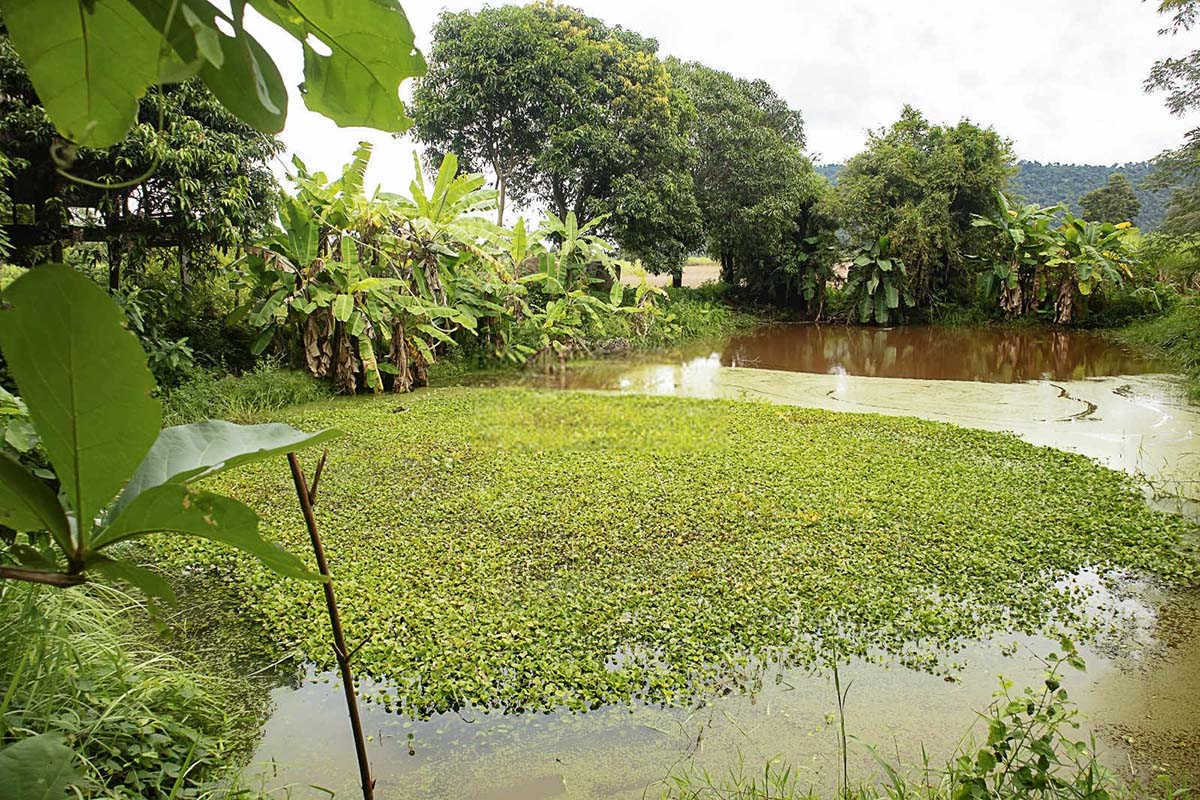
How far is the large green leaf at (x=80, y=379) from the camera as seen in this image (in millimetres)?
253

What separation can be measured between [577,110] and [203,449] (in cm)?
1085

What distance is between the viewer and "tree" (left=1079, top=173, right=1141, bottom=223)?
1759 cm

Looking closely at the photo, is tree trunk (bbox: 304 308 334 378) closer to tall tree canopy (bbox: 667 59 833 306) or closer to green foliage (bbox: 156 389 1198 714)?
green foliage (bbox: 156 389 1198 714)

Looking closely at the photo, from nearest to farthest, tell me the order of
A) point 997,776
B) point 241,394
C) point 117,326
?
point 117,326
point 997,776
point 241,394

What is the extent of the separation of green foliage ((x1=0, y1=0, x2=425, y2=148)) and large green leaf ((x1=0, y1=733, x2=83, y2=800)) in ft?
0.88

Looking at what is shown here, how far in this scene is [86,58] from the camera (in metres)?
0.33

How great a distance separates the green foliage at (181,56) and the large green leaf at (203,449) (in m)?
0.13

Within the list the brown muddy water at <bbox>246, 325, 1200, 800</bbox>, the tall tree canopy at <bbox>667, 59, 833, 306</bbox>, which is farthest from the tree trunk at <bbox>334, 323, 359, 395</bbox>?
the tall tree canopy at <bbox>667, 59, 833, 306</bbox>

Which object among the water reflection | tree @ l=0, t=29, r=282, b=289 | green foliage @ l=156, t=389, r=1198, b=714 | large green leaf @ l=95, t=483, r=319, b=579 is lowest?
the water reflection

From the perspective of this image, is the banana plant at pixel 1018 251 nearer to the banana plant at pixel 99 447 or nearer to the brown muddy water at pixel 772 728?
the brown muddy water at pixel 772 728

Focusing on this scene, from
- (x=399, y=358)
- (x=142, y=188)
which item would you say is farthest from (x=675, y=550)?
(x=142, y=188)

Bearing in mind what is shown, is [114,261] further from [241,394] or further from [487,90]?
[487,90]

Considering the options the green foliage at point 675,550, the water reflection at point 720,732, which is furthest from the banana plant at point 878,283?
the water reflection at point 720,732

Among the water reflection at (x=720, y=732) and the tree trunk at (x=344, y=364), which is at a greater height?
the tree trunk at (x=344, y=364)
